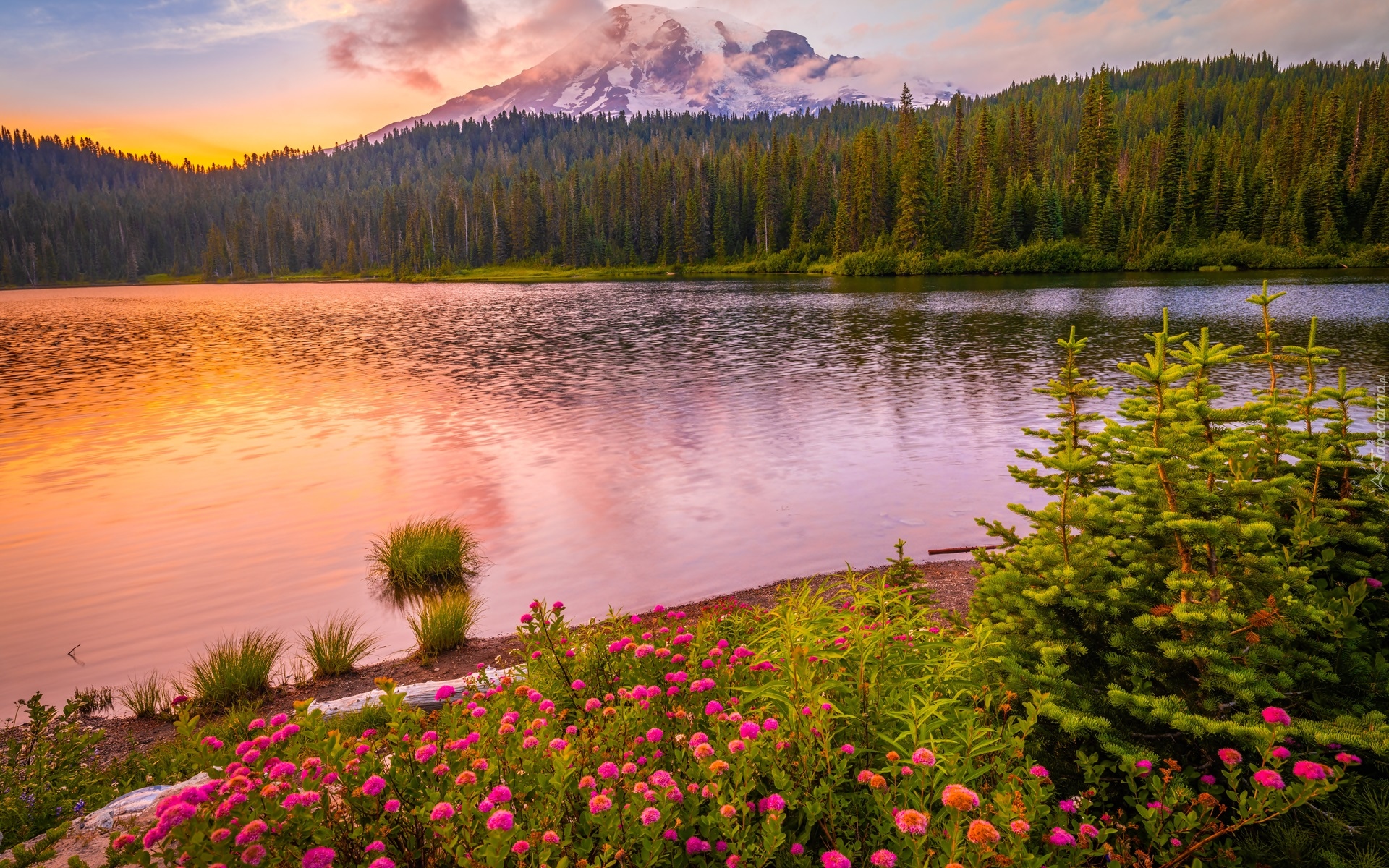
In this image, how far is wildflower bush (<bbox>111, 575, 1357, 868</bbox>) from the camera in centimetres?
306

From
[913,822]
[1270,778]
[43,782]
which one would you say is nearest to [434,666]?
[43,782]

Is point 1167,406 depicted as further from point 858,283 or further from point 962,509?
point 858,283

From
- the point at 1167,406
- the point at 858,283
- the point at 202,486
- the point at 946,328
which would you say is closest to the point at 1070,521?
the point at 1167,406

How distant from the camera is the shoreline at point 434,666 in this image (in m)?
7.66

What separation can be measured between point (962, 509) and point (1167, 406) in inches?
407

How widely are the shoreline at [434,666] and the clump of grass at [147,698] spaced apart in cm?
11

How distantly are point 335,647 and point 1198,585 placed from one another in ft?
31.2

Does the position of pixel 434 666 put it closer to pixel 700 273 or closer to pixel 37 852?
pixel 37 852

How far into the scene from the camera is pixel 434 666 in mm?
9203

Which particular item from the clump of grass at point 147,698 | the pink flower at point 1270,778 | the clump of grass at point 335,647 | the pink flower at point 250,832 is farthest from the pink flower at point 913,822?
the clump of grass at point 147,698

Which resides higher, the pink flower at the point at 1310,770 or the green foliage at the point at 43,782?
the pink flower at the point at 1310,770

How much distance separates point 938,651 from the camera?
5387 millimetres

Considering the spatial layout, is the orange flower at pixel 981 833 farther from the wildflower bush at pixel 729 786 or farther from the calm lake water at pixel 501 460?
the calm lake water at pixel 501 460

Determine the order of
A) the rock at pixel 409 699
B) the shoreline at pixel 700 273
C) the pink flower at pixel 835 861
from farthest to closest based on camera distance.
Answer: the shoreline at pixel 700 273 < the rock at pixel 409 699 < the pink flower at pixel 835 861
